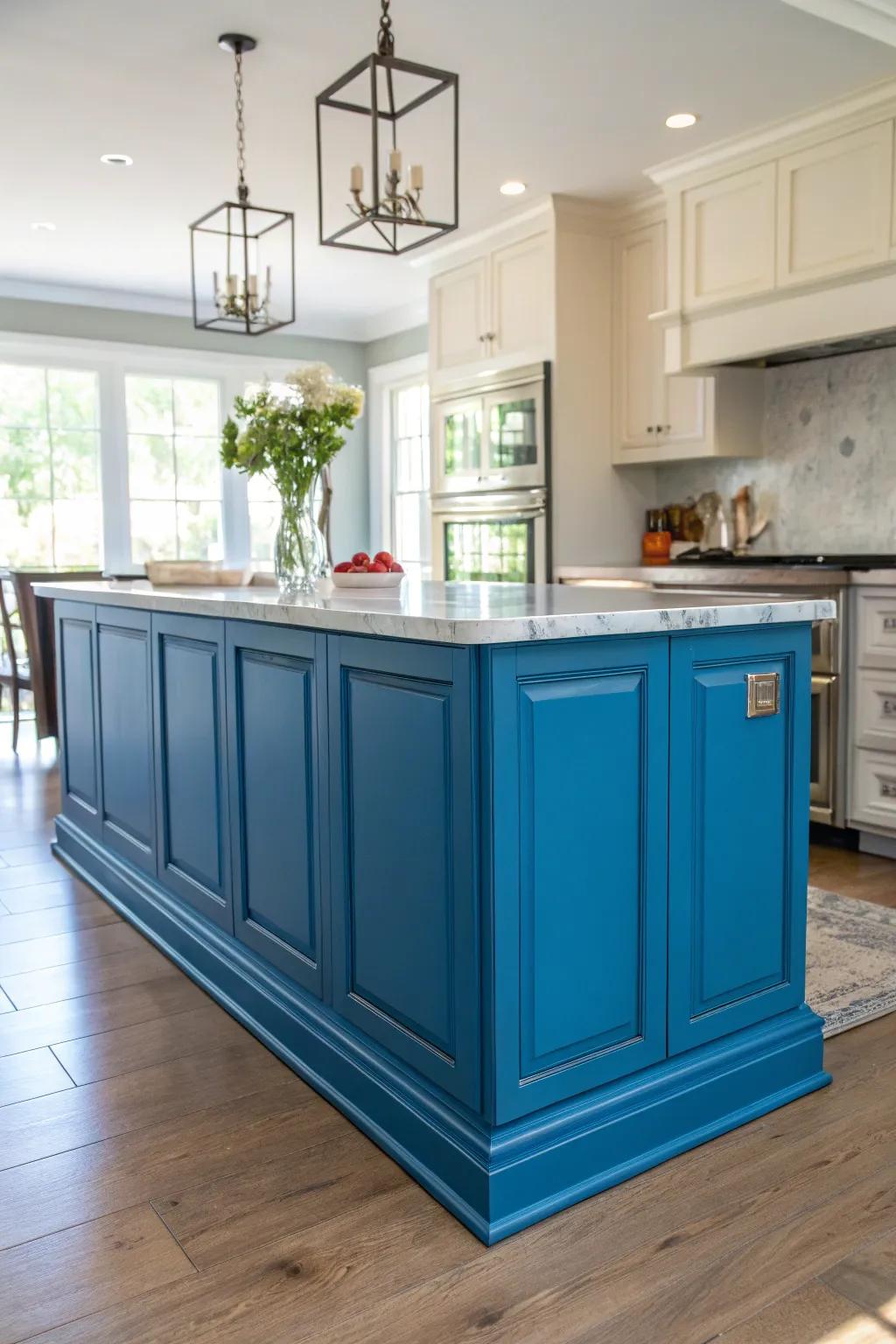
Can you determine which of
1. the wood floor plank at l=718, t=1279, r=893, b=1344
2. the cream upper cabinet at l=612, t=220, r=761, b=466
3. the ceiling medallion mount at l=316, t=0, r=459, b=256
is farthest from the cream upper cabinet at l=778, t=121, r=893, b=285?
the wood floor plank at l=718, t=1279, r=893, b=1344

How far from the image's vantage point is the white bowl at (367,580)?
3025mm

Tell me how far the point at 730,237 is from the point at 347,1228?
3.77 meters

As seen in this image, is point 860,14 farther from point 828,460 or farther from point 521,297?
point 521,297

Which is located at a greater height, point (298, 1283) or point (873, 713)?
point (873, 713)

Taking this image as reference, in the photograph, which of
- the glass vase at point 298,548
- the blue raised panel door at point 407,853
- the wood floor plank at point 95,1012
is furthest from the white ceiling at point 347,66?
the wood floor plank at point 95,1012

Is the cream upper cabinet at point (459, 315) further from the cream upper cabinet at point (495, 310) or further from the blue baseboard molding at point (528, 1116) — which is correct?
the blue baseboard molding at point (528, 1116)

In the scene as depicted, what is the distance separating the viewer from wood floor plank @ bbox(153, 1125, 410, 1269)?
63.7 inches

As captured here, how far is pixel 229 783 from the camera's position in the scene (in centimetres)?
240

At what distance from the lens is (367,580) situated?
119 inches

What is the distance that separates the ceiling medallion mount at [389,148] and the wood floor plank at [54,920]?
6.25ft

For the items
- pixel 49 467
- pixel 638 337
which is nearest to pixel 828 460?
pixel 638 337

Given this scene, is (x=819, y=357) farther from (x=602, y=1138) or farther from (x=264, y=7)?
(x=602, y=1138)

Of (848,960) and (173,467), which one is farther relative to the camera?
(173,467)

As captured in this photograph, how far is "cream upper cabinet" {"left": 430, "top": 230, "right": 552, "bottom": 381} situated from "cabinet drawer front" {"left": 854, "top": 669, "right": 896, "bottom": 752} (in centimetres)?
227
